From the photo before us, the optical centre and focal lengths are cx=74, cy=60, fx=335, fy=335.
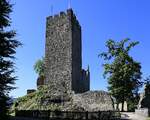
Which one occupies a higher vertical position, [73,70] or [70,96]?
[73,70]

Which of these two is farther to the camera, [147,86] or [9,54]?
[147,86]

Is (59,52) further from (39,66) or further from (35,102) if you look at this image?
(39,66)

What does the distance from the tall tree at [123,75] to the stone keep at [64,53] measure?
142 inches

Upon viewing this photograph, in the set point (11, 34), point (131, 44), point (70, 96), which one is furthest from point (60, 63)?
point (11, 34)

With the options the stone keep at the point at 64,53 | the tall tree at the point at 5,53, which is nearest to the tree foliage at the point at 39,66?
the stone keep at the point at 64,53

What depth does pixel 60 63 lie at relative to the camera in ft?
120

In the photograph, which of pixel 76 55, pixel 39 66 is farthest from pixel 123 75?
pixel 39 66

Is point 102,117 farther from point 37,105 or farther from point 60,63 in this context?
point 60,63

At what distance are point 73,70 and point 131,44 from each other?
A: 8734 mm

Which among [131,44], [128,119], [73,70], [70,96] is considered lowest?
[128,119]

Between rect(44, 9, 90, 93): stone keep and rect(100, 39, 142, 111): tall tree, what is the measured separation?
142 inches

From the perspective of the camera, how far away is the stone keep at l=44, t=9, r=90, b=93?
3594 cm

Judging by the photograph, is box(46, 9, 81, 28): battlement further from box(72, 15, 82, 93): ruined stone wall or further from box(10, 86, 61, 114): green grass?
box(10, 86, 61, 114): green grass

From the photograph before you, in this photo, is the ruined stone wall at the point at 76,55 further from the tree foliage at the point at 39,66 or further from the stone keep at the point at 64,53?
the tree foliage at the point at 39,66
